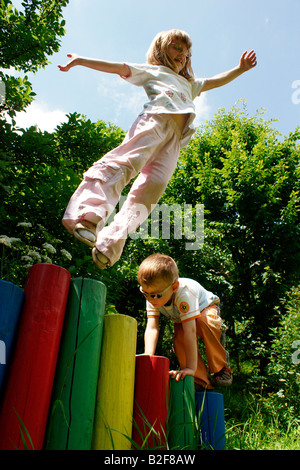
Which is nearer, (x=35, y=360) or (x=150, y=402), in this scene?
(x=35, y=360)

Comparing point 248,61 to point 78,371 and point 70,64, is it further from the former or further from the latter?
point 78,371

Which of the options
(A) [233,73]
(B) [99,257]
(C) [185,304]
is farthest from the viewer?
(A) [233,73]

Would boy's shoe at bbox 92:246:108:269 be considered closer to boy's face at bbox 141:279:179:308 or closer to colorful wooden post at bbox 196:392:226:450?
boy's face at bbox 141:279:179:308

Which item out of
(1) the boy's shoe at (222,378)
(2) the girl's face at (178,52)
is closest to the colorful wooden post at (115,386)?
(1) the boy's shoe at (222,378)

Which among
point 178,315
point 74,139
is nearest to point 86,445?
point 178,315

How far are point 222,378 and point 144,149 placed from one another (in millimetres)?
1754

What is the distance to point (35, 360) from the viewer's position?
1.39 metres

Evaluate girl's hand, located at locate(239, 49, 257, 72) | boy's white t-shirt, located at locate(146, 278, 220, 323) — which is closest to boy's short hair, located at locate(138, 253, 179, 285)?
boy's white t-shirt, located at locate(146, 278, 220, 323)

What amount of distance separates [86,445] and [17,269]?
244 cm

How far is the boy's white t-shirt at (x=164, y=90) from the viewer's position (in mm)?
2514

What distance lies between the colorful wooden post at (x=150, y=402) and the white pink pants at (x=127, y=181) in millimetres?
687

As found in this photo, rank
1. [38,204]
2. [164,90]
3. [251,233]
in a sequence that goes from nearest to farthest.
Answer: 1. [164,90]
2. [38,204]
3. [251,233]

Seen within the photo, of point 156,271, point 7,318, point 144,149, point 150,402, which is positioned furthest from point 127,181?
point 150,402

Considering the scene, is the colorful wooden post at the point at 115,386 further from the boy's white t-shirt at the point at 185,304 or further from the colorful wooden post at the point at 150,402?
the boy's white t-shirt at the point at 185,304
